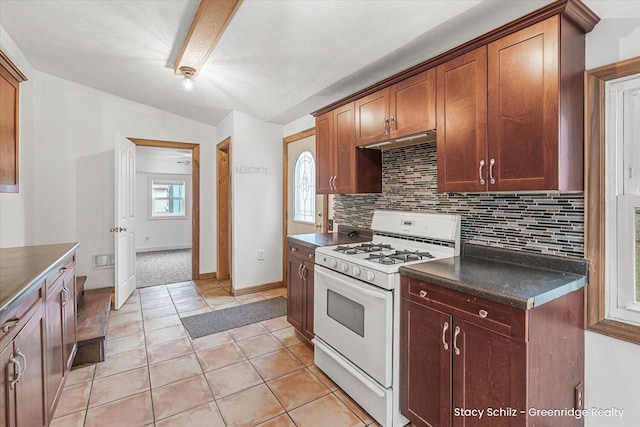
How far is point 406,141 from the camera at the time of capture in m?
2.33

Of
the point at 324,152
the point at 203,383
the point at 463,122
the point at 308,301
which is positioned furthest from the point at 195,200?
the point at 463,122

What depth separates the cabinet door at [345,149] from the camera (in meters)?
2.63

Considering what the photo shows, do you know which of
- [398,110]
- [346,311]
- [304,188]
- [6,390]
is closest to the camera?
[6,390]

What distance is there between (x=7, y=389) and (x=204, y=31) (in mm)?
2225

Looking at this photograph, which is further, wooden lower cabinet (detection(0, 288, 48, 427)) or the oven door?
the oven door

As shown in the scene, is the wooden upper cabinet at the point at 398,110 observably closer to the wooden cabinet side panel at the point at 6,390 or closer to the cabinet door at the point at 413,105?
the cabinet door at the point at 413,105

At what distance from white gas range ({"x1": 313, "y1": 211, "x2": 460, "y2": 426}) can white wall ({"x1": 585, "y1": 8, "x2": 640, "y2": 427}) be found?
0.85 meters

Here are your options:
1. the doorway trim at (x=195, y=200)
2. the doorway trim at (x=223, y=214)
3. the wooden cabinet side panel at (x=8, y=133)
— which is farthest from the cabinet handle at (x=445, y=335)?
the doorway trim at (x=195, y=200)

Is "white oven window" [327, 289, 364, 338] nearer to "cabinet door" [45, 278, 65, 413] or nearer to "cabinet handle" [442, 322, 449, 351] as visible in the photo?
"cabinet handle" [442, 322, 449, 351]

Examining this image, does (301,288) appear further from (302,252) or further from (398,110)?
(398,110)

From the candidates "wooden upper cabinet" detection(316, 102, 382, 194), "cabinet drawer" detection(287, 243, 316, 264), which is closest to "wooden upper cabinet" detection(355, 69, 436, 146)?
"wooden upper cabinet" detection(316, 102, 382, 194)

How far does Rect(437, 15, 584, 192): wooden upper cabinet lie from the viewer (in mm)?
1418

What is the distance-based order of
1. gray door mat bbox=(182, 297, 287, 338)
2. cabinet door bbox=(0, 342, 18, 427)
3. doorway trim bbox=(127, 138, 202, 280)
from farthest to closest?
doorway trim bbox=(127, 138, 202, 280), gray door mat bbox=(182, 297, 287, 338), cabinet door bbox=(0, 342, 18, 427)

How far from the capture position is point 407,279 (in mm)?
1715
